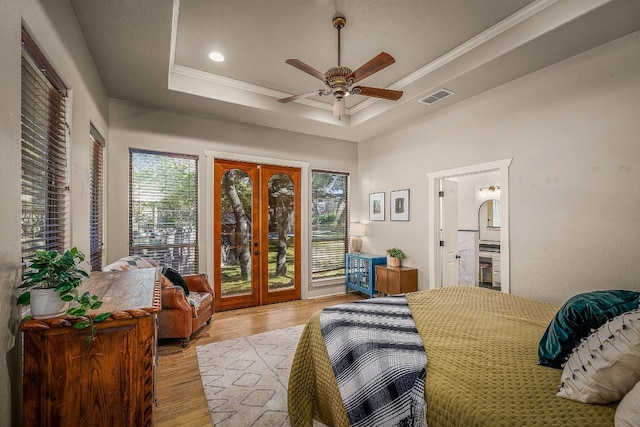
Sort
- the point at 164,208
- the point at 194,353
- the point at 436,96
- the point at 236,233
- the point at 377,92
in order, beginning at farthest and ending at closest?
1. the point at 236,233
2. the point at 164,208
3. the point at 436,96
4. the point at 194,353
5. the point at 377,92

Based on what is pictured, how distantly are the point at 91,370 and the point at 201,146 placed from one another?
11.7ft

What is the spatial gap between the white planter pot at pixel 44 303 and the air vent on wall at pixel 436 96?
386 centimetres

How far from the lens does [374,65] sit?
2418 mm

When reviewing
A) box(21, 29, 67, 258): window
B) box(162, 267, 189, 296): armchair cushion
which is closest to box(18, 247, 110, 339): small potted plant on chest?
box(21, 29, 67, 258): window

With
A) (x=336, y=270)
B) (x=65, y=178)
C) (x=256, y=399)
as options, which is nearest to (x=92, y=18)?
(x=65, y=178)

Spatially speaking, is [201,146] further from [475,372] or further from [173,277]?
[475,372]

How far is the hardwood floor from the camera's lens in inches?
86.4

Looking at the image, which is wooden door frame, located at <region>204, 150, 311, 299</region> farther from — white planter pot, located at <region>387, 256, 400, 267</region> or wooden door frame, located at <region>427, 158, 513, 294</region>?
wooden door frame, located at <region>427, 158, 513, 294</region>

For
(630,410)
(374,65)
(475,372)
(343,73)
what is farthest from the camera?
(343,73)

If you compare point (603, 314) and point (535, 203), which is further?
point (535, 203)

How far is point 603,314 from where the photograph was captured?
4.49 ft

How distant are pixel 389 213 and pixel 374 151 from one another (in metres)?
1.19

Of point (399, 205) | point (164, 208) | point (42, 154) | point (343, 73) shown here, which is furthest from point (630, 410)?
point (164, 208)

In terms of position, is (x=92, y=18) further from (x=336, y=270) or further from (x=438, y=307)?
(x=336, y=270)
